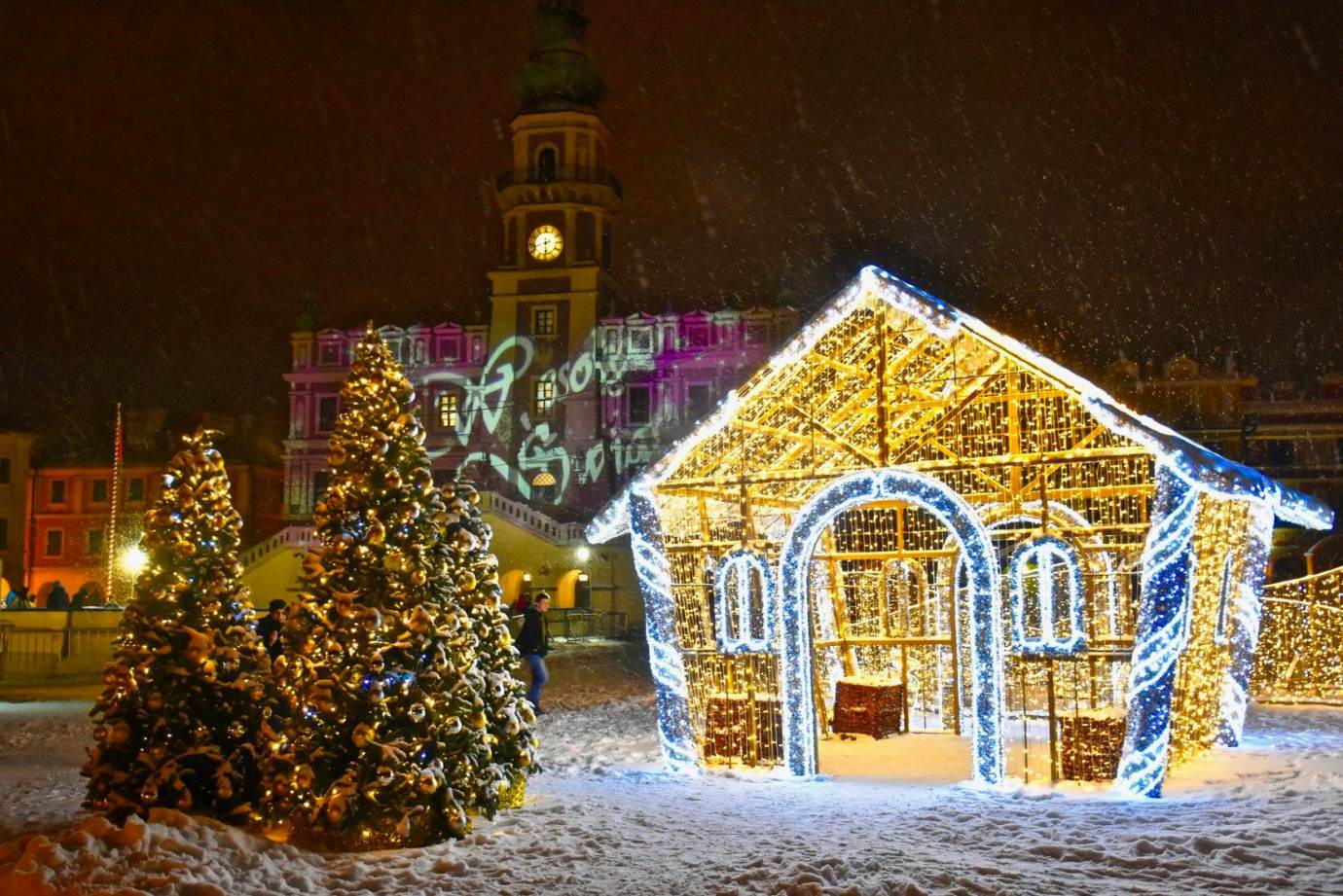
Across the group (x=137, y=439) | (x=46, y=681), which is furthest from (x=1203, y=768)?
(x=137, y=439)

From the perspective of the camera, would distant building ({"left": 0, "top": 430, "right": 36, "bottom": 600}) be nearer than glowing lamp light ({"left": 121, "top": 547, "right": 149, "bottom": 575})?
No

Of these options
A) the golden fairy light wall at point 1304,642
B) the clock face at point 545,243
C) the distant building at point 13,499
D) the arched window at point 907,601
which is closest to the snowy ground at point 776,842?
the arched window at point 907,601

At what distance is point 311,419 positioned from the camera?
52969 millimetres

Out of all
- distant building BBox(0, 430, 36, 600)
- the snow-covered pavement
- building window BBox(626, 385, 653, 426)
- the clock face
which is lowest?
the snow-covered pavement

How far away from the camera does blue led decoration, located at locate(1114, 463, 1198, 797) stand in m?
10.3

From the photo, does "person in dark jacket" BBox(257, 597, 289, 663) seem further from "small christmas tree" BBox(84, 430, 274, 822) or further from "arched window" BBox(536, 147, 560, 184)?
"arched window" BBox(536, 147, 560, 184)

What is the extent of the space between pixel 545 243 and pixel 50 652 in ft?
97.3

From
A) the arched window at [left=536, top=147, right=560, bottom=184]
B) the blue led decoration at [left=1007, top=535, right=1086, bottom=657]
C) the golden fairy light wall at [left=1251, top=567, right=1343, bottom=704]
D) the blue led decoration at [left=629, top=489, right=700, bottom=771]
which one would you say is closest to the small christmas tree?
the blue led decoration at [left=629, top=489, right=700, bottom=771]

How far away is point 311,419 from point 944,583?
135 ft

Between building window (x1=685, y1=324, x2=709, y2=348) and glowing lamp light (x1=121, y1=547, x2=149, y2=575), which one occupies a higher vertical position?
building window (x1=685, y1=324, x2=709, y2=348)

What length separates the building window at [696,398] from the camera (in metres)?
49.4

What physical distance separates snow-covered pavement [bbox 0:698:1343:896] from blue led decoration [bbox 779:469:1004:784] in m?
0.46

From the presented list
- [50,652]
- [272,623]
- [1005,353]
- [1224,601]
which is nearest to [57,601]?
[50,652]

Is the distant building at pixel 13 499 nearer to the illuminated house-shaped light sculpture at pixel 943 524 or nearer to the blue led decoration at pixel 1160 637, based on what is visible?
the illuminated house-shaped light sculpture at pixel 943 524
